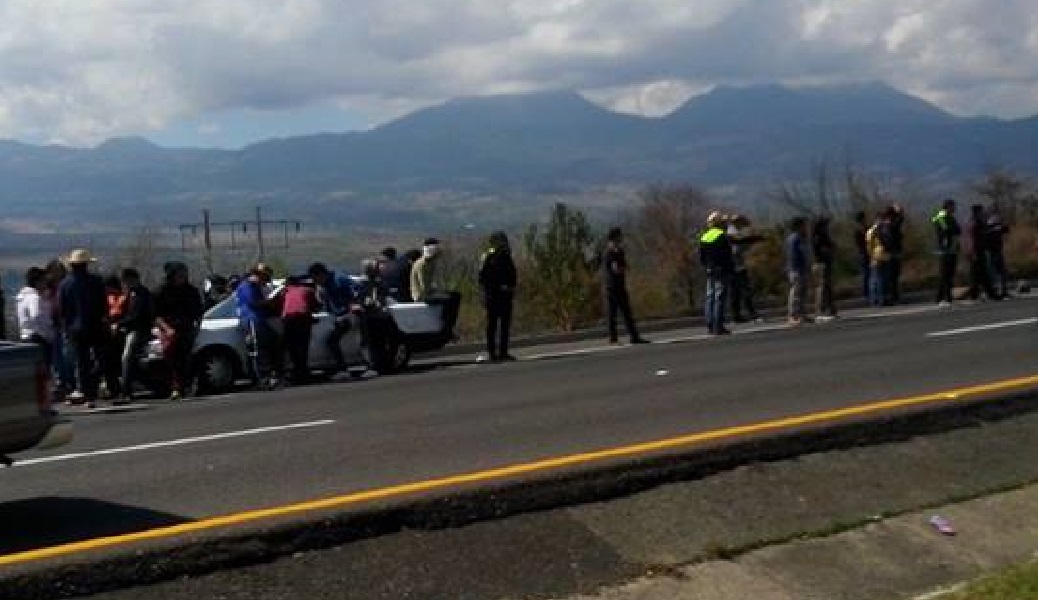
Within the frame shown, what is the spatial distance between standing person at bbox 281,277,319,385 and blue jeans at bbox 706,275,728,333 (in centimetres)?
607

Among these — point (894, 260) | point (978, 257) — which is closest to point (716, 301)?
point (894, 260)

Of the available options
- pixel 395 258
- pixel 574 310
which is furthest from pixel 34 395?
pixel 574 310

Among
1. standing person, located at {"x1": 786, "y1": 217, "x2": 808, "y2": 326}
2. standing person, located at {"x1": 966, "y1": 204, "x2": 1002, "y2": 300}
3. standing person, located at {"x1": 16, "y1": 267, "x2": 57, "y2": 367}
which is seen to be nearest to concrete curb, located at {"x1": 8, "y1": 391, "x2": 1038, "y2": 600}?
standing person, located at {"x1": 16, "y1": 267, "x2": 57, "y2": 367}

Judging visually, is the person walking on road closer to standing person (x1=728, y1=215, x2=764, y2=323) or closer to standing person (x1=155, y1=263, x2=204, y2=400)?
standing person (x1=728, y1=215, x2=764, y2=323)

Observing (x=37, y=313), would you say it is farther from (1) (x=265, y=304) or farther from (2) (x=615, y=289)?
(2) (x=615, y=289)

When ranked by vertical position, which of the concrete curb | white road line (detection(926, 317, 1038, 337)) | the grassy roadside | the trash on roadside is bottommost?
the grassy roadside

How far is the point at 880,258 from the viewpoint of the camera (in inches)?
961

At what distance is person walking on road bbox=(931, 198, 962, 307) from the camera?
2388 centimetres

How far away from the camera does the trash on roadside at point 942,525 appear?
25.2 ft

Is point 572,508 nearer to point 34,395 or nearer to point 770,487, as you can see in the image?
point 770,487

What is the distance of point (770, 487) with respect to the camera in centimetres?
786

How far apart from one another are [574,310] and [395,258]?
21.3ft

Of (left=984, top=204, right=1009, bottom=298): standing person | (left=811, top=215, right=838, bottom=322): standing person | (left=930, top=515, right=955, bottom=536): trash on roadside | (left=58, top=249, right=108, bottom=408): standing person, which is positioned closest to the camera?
(left=930, top=515, right=955, bottom=536): trash on roadside

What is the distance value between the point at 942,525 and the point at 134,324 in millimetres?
10855
